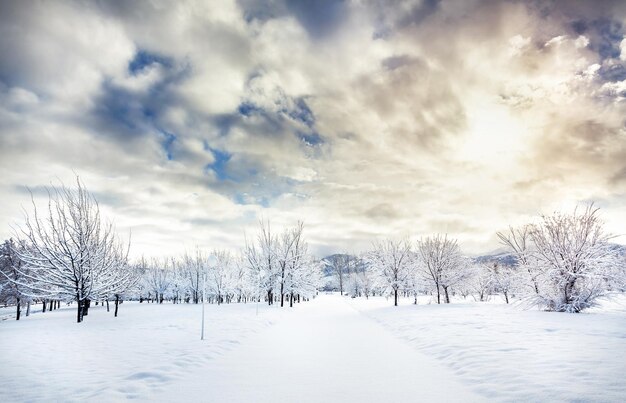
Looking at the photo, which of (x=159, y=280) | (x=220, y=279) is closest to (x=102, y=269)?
(x=220, y=279)

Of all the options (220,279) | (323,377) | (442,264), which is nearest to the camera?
(323,377)

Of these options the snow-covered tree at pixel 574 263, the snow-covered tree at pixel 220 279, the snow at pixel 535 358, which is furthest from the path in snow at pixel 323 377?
the snow-covered tree at pixel 220 279

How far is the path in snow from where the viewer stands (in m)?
5.15

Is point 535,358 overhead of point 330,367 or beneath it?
overhead

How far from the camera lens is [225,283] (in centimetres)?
5978

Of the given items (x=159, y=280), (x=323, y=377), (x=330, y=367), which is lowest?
(x=159, y=280)

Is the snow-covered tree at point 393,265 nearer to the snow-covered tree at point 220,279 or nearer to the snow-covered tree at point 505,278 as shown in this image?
the snow-covered tree at point 505,278

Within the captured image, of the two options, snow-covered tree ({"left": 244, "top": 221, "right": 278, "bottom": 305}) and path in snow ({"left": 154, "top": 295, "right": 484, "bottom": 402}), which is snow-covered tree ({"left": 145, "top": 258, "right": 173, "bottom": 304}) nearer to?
snow-covered tree ({"left": 244, "top": 221, "right": 278, "bottom": 305})

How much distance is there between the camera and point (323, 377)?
6199 mm

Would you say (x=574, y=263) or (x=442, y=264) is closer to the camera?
(x=574, y=263)

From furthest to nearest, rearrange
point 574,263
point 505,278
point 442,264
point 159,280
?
point 159,280, point 505,278, point 442,264, point 574,263

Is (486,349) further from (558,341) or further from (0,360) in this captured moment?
(0,360)

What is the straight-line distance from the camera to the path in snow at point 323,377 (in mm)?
5152

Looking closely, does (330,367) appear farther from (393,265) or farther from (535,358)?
(393,265)
